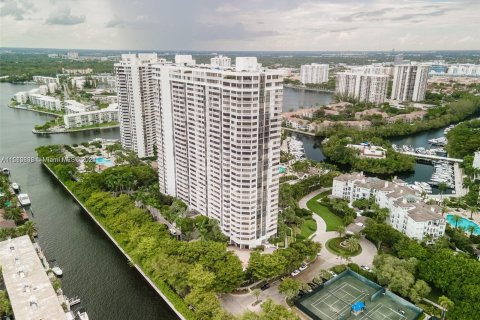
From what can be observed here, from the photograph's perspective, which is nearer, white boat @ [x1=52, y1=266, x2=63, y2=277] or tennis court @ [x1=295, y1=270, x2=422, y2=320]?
tennis court @ [x1=295, y1=270, x2=422, y2=320]

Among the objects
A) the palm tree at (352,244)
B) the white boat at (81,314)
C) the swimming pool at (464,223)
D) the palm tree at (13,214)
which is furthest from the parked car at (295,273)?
the palm tree at (13,214)

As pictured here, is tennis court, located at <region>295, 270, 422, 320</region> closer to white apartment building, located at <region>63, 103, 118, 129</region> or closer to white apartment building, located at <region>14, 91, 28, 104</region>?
white apartment building, located at <region>63, 103, 118, 129</region>

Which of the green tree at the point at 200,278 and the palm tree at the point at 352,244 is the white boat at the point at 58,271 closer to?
the green tree at the point at 200,278

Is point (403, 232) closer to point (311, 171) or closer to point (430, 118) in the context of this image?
point (311, 171)

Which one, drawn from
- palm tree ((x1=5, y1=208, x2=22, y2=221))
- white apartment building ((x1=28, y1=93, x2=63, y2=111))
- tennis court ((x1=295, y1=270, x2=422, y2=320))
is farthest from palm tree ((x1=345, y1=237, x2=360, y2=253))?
white apartment building ((x1=28, y1=93, x2=63, y2=111))

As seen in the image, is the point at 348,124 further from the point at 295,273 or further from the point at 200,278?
the point at 200,278

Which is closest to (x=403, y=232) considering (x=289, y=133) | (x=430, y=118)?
(x=289, y=133)
